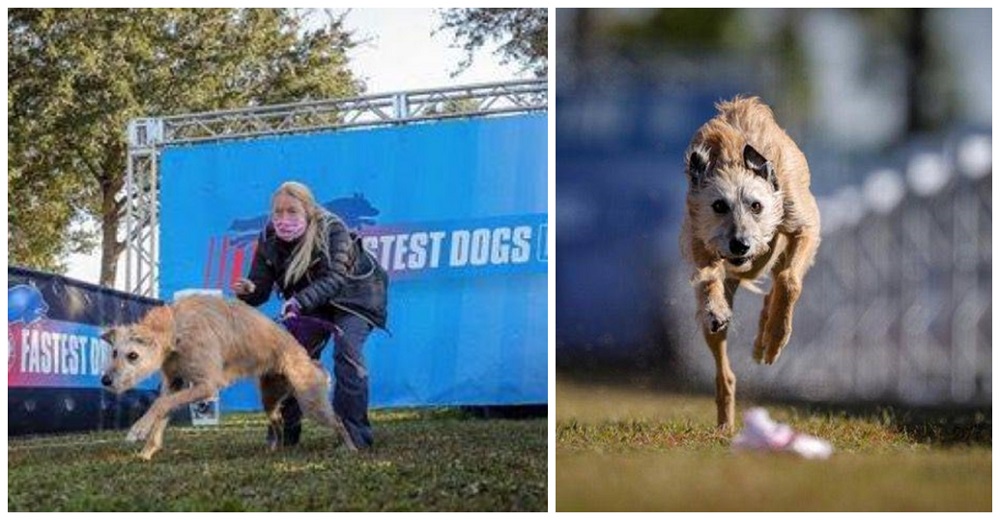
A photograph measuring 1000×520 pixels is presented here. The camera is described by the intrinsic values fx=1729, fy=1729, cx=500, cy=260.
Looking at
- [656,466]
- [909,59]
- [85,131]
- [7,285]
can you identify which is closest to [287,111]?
[85,131]

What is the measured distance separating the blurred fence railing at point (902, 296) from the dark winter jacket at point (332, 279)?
1705 mm

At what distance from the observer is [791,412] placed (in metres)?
8.49

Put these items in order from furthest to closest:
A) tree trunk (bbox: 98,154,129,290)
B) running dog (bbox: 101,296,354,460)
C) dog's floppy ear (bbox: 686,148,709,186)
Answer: tree trunk (bbox: 98,154,129,290), running dog (bbox: 101,296,354,460), dog's floppy ear (bbox: 686,148,709,186)

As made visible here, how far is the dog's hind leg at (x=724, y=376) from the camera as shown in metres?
8.48

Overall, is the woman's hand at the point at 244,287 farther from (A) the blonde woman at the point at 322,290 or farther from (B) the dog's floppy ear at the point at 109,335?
(B) the dog's floppy ear at the point at 109,335

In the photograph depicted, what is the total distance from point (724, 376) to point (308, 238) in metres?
2.19

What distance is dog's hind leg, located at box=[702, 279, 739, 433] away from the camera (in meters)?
8.48

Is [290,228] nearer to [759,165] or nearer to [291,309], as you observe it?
[291,309]

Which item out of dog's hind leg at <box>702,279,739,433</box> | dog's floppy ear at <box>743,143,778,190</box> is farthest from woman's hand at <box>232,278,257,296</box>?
dog's floppy ear at <box>743,143,778,190</box>

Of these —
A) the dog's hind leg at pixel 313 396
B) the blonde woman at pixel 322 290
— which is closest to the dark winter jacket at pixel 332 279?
the blonde woman at pixel 322 290

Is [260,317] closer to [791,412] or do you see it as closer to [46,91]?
[46,91]

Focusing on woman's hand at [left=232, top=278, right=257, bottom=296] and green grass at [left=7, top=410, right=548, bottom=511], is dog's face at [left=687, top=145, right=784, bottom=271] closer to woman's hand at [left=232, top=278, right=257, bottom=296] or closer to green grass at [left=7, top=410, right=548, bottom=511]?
green grass at [left=7, top=410, right=548, bottom=511]

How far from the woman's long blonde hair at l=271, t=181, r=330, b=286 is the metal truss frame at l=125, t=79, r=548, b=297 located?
36cm
